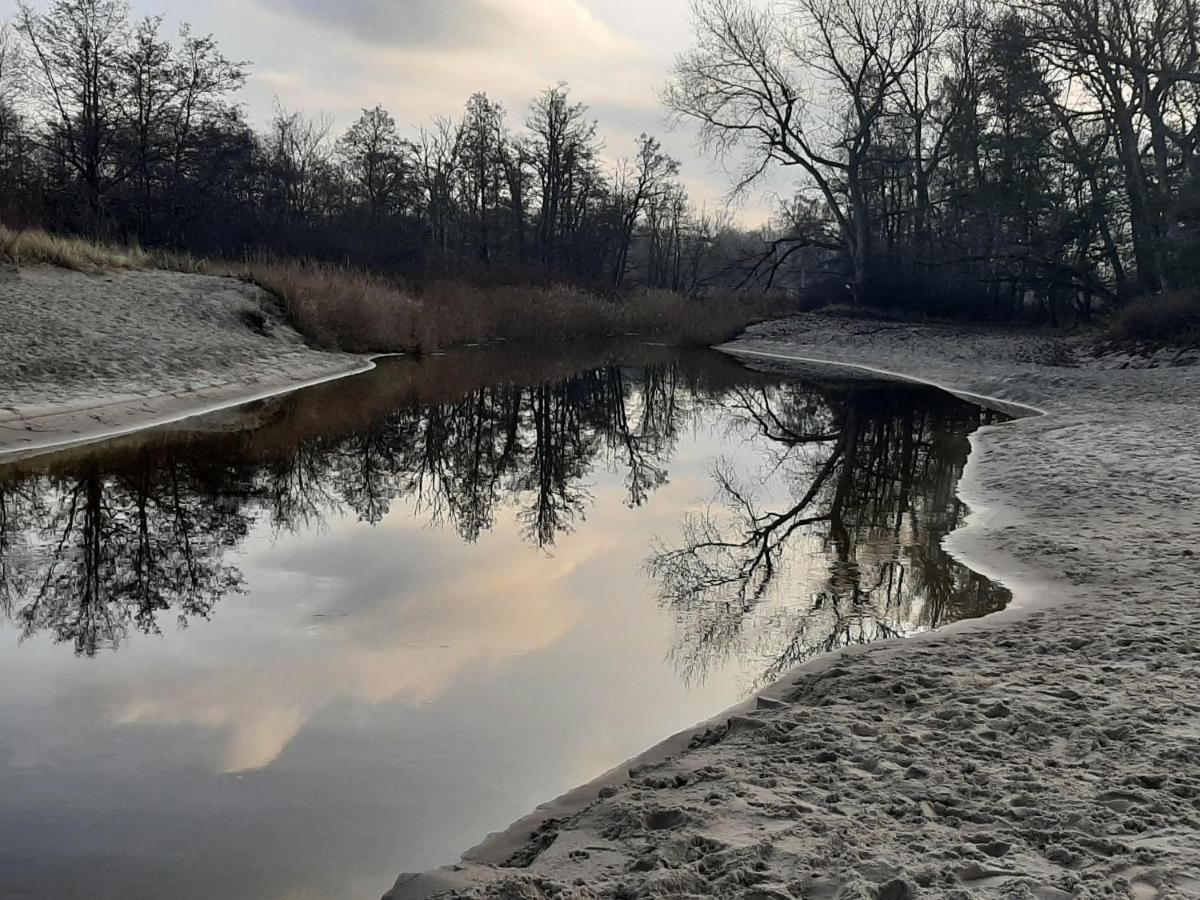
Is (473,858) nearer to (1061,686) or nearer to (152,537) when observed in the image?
(1061,686)

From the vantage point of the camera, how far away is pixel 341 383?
19.7 metres

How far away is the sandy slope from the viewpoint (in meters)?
2.76

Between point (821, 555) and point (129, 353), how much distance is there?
1250cm

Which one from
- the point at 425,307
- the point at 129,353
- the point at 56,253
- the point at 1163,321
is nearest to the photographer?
the point at 129,353

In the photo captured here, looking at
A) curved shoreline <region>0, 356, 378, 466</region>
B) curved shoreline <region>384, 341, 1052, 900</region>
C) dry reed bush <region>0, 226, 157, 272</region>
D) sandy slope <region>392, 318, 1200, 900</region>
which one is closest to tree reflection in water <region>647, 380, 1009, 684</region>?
curved shoreline <region>384, 341, 1052, 900</region>

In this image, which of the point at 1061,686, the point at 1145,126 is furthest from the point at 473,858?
the point at 1145,126

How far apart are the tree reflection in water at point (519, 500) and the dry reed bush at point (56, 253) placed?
19.0ft

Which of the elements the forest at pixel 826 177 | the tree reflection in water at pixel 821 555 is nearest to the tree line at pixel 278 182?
the forest at pixel 826 177

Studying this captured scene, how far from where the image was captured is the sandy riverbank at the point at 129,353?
488 inches

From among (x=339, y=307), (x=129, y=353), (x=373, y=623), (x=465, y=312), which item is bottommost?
(x=373, y=623)

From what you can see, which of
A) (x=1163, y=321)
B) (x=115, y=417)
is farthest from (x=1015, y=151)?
(x=115, y=417)

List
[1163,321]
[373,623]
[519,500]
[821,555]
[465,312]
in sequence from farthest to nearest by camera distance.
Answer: [465,312]
[1163,321]
[519,500]
[821,555]
[373,623]

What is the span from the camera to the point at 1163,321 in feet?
66.2

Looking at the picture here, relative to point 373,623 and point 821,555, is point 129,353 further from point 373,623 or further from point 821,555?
point 821,555
